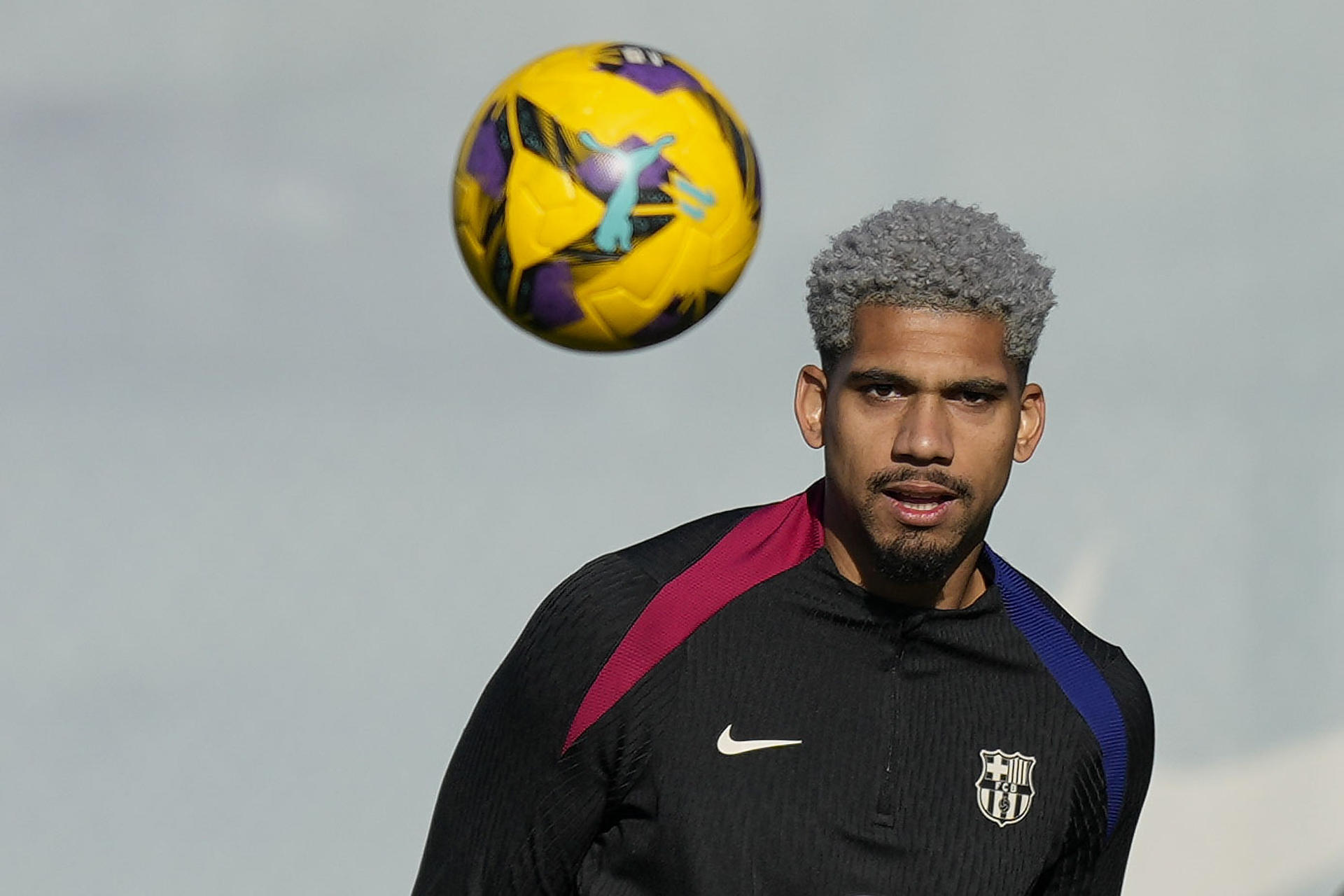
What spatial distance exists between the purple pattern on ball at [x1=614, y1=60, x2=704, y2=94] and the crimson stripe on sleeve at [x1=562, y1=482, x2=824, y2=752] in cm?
66

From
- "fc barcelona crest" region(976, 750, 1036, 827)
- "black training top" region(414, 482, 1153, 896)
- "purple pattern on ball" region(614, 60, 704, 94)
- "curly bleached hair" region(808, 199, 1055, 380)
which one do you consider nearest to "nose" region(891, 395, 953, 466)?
"curly bleached hair" region(808, 199, 1055, 380)

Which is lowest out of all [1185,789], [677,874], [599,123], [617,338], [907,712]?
[1185,789]

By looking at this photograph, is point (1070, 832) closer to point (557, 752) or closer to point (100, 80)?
point (557, 752)

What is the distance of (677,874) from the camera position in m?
2.96

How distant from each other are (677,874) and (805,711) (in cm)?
31

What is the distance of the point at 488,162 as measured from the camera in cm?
324

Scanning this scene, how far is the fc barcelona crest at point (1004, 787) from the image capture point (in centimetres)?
313

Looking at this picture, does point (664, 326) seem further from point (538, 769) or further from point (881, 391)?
point (538, 769)

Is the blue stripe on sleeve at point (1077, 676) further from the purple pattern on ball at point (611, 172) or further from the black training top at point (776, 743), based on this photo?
the purple pattern on ball at point (611, 172)

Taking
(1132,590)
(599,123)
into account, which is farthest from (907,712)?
(1132,590)

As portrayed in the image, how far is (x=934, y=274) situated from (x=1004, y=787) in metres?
0.77

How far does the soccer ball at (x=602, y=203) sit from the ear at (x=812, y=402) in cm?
24

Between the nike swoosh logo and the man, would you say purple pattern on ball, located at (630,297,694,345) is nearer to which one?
the man

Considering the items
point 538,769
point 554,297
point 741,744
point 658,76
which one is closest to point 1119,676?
point 741,744
